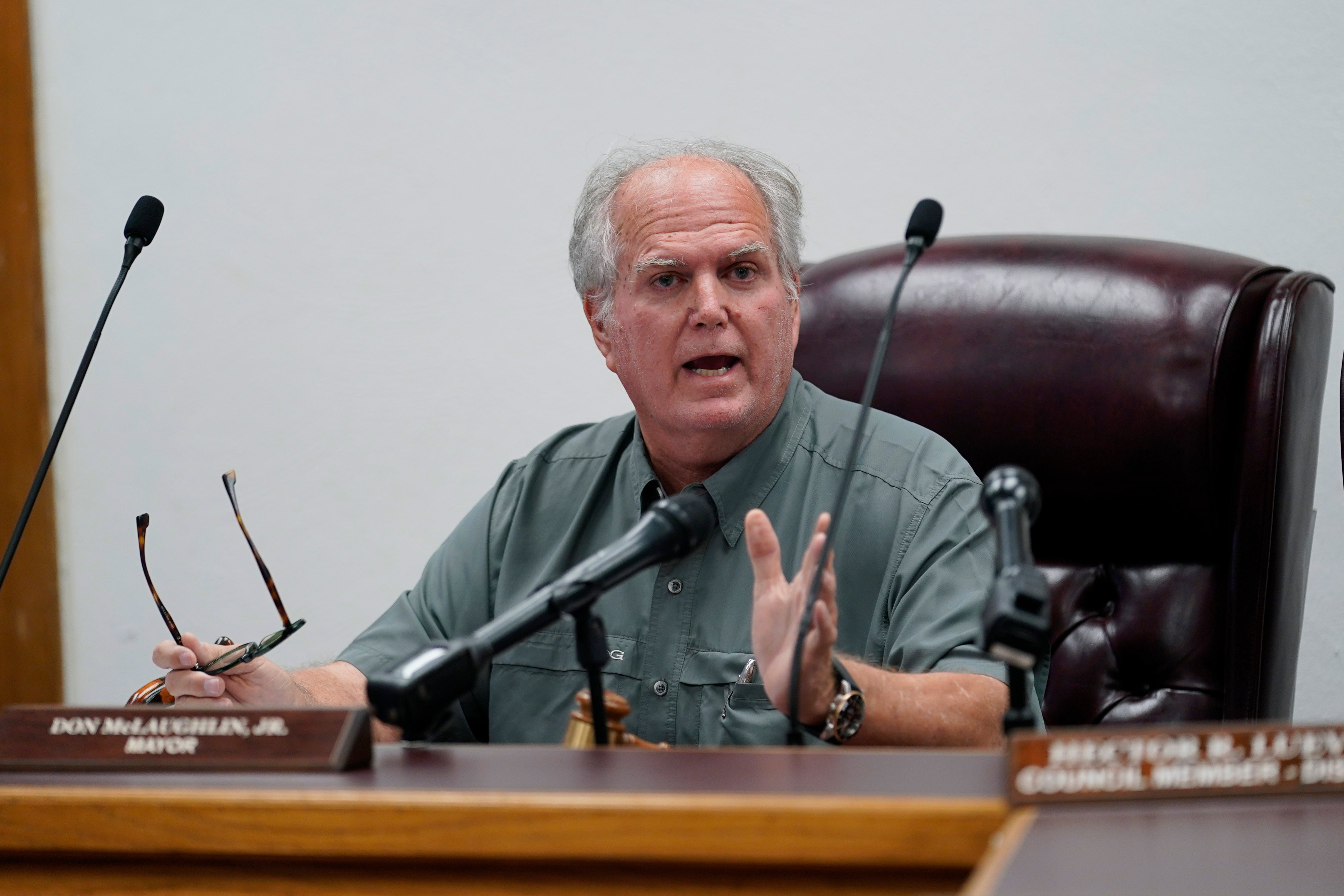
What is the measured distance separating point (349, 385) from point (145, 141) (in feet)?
2.17

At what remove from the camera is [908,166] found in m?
2.19

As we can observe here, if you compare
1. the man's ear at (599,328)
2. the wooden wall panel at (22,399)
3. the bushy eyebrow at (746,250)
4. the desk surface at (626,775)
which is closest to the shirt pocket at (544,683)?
the man's ear at (599,328)

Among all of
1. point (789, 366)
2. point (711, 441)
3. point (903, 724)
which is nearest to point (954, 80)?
point (789, 366)

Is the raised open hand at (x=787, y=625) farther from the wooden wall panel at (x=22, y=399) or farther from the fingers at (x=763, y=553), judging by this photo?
the wooden wall panel at (x=22, y=399)

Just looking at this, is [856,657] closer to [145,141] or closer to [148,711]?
[148,711]

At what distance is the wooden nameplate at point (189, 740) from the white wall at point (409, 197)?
4.99 ft

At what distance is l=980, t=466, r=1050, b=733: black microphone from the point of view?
0.77 m

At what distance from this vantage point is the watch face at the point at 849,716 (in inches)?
43.3

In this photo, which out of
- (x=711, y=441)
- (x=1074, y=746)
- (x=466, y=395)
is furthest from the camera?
(x=466, y=395)

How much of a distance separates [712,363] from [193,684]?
2.44 feet

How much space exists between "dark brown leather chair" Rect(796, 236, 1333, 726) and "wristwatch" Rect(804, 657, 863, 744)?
0.65 m

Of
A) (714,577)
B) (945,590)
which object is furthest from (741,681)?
(945,590)

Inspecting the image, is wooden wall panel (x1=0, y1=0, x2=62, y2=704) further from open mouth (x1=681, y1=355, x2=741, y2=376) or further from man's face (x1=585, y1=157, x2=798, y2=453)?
open mouth (x1=681, y1=355, x2=741, y2=376)

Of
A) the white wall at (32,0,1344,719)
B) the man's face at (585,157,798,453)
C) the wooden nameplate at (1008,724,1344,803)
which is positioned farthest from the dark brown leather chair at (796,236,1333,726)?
the wooden nameplate at (1008,724,1344,803)
